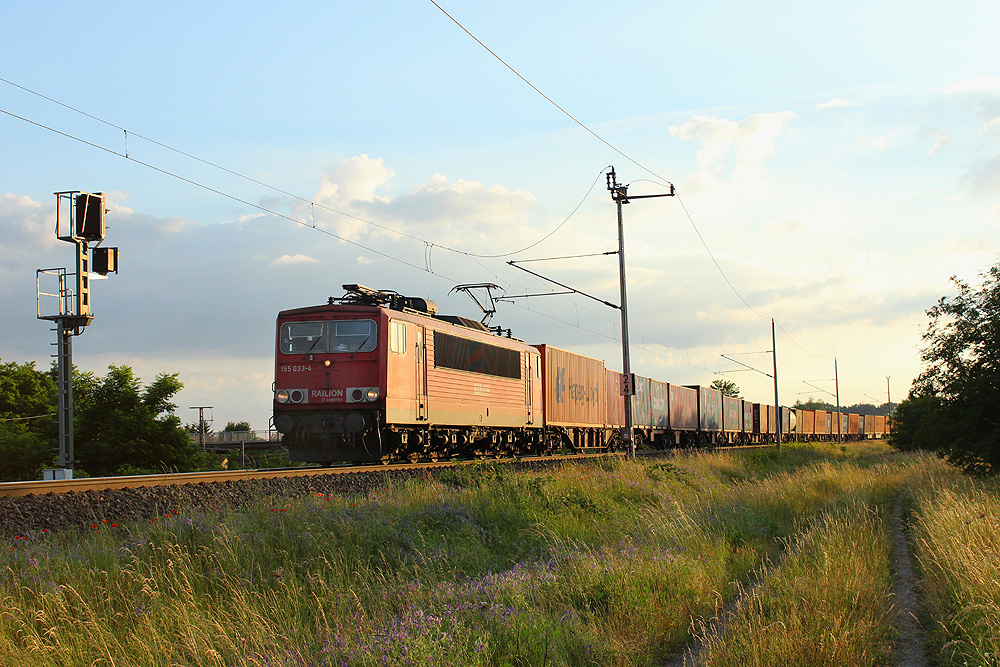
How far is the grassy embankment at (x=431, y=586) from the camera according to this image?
6246 mm

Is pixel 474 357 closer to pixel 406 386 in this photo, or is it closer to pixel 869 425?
pixel 406 386

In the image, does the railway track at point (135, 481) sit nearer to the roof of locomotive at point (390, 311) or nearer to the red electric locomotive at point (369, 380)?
the red electric locomotive at point (369, 380)

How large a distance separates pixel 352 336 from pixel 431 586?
11.3 metres

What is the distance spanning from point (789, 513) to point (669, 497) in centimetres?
249

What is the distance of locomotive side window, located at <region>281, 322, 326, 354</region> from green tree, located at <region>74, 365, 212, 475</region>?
18.5 m

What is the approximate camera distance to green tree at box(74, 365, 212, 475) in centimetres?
3575

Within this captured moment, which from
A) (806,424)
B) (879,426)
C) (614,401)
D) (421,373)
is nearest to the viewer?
(421,373)

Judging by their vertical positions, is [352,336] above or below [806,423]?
above

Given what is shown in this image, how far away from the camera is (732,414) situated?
57.9 m

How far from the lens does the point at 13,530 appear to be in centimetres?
990

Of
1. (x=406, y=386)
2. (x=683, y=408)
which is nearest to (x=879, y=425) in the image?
(x=683, y=408)

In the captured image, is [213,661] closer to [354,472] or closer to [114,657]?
[114,657]

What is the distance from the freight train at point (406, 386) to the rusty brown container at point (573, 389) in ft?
0.25

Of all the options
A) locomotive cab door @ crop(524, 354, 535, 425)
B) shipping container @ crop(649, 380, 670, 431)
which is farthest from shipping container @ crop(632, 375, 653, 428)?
locomotive cab door @ crop(524, 354, 535, 425)
